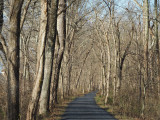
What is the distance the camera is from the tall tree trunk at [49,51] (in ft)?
42.5

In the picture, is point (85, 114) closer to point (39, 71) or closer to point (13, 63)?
point (39, 71)

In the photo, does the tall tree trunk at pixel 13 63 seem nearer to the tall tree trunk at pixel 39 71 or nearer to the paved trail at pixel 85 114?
the tall tree trunk at pixel 39 71

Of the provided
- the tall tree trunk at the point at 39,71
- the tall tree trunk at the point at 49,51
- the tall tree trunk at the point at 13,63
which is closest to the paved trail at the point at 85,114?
the tall tree trunk at the point at 49,51

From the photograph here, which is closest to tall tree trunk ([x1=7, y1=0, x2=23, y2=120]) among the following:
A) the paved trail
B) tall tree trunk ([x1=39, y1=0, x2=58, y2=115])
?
tall tree trunk ([x1=39, y1=0, x2=58, y2=115])

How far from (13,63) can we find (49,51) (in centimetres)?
478

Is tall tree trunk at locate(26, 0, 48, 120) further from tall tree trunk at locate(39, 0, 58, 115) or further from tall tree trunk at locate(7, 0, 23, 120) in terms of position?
tall tree trunk at locate(39, 0, 58, 115)

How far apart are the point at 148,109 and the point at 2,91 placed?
28.8 ft

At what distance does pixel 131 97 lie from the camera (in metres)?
19.7

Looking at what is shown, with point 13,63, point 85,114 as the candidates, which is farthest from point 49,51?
point 13,63

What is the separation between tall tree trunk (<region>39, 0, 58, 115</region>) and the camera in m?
12.9

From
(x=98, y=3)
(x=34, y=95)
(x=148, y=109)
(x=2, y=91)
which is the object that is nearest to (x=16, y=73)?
(x=34, y=95)

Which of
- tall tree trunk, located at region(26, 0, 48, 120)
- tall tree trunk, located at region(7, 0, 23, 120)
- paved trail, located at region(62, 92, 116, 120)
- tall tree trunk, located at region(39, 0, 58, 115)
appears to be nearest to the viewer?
tall tree trunk, located at region(7, 0, 23, 120)

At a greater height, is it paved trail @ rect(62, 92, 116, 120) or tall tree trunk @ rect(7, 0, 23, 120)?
tall tree trunk @ rect(7, 0, 23, 120)

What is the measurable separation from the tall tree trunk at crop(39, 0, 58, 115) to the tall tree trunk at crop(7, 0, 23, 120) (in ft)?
10.6
